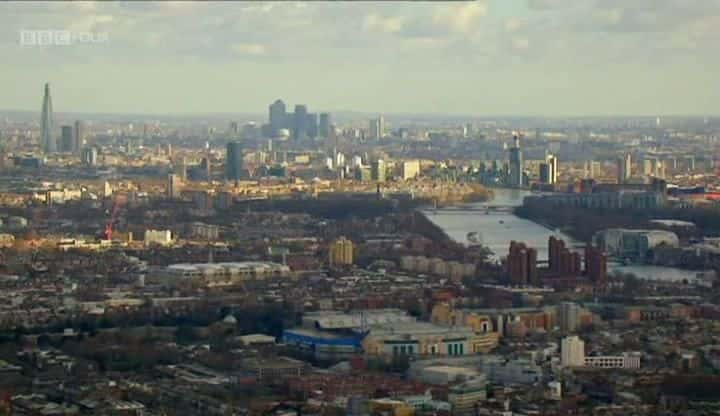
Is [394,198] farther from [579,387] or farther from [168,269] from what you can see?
[579,387]

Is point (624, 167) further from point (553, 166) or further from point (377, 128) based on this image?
point (377, 128)

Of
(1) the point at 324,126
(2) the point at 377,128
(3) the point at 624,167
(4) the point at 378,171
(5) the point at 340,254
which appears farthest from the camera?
(1) the point at 324,126

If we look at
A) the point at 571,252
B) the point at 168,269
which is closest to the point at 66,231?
the point at 168,269

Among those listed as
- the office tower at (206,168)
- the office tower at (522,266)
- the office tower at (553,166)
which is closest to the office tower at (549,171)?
the office tower at (553,166)

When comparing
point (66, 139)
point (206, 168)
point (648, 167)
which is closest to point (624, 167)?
point (648, 167)

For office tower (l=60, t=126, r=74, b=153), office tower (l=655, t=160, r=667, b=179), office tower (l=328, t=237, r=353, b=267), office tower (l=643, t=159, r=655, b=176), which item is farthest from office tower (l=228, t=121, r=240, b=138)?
office tower (l=328, t=237, r=353, b=267)

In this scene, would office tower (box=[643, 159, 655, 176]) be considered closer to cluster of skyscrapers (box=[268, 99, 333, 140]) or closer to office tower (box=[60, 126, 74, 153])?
cluster of skyscrapers (box=[268, 99, 333, 140])
